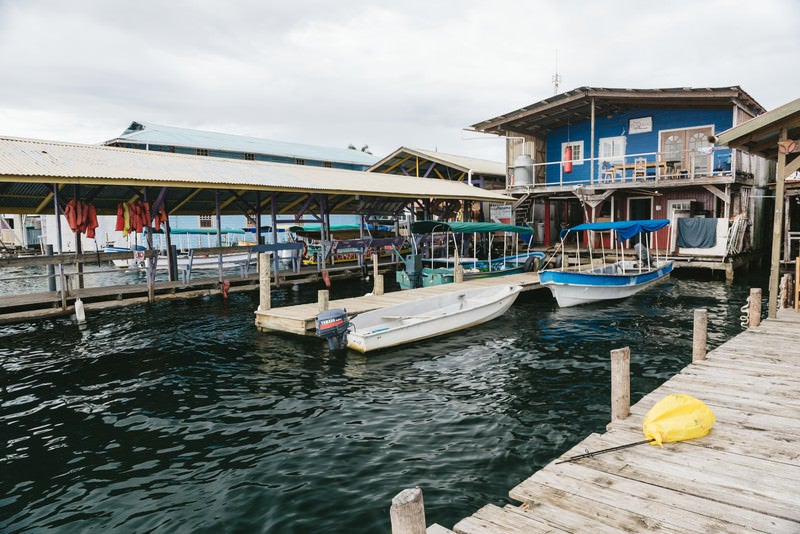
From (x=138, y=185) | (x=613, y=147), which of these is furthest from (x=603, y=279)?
(x=138, y=185)

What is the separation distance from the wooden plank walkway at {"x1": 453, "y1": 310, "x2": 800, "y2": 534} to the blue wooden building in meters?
17.9

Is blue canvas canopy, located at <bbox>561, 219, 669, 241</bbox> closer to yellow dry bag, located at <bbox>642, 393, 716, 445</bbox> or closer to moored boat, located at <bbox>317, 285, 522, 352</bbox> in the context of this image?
moored boat, located at <bbox>317, 285, 522, 352</bbox>

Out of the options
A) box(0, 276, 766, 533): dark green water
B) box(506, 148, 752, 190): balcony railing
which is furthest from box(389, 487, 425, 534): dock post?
box(506, 148, 752, 190): balcony railing

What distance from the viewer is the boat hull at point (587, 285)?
16016 millimetres

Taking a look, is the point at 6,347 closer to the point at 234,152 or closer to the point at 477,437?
the point at 477,437

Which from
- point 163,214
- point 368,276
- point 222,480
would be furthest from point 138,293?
point 222,480

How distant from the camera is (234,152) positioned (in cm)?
4212

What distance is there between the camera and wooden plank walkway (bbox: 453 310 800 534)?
3.73m

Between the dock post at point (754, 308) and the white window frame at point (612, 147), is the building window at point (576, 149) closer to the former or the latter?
the white window frame at point (612, 147)

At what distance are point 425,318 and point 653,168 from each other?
1898 centimetres

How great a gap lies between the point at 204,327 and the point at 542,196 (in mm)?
21186

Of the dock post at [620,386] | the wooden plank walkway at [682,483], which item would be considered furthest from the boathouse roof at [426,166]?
the wooden plank walkway at [682,483]

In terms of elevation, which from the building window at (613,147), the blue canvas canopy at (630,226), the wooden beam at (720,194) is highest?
the building window at (613,147)

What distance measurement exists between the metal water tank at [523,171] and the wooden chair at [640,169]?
5526 millimetres
